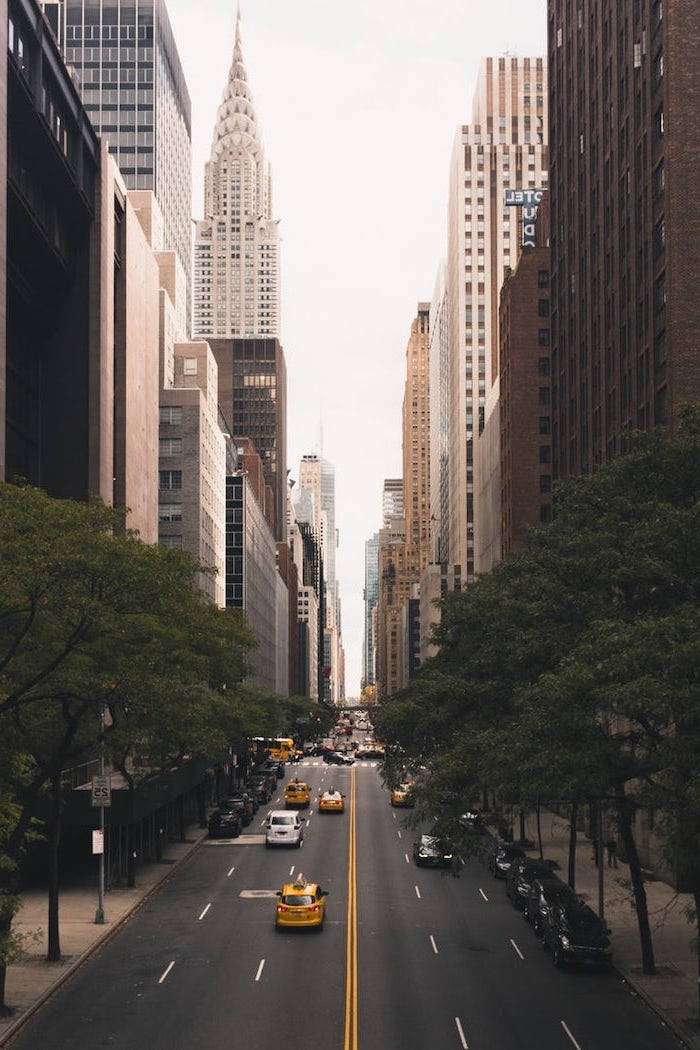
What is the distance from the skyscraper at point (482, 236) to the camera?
18388cm

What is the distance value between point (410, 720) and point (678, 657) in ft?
86.9

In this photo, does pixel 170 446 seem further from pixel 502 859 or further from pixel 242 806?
pixel 502 859

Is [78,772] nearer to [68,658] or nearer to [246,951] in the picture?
[246,951]

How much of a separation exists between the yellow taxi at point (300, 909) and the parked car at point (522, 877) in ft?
24.9

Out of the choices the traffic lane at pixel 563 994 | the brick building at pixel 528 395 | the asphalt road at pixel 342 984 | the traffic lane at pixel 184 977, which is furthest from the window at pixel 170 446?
the traffic lane at pixel 563 994

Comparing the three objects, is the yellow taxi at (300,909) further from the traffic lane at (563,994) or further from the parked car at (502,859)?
the parked car at (502,859)

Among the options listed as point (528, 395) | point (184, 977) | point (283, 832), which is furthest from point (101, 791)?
point (528, 395)

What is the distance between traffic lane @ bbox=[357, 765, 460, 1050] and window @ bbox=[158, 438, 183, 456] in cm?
5797

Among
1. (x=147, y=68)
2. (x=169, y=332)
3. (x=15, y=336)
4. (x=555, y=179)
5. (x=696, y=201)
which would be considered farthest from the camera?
(x=147, y=68)

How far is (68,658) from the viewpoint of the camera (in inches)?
1096

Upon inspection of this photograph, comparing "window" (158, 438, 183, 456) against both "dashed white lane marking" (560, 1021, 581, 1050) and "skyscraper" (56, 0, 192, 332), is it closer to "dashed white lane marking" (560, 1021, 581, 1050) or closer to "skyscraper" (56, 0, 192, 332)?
"skyscraper" (56, 0, 192, 332)

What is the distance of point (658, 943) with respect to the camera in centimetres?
3600

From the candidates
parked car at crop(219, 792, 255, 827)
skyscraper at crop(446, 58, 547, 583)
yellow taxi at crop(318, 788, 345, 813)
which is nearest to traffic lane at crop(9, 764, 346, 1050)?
parked car at crop(219, 792, 255, 827)

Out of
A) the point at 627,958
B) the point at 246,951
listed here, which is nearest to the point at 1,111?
the point at 246,951
